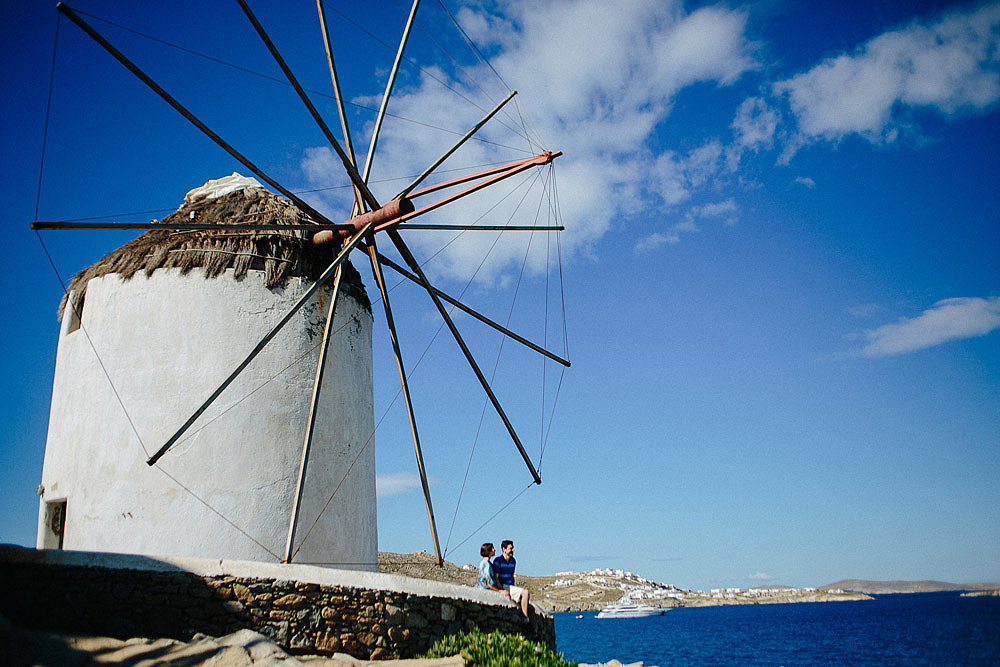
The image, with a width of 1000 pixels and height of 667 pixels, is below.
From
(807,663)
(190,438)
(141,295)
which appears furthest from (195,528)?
(807,663)

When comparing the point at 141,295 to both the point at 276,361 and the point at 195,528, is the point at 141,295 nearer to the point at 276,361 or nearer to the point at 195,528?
the point at 276,361

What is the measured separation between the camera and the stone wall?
18.3 ft

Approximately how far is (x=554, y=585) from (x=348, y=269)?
139m

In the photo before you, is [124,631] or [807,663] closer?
[124,631]

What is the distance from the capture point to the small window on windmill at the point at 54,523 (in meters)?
8.70

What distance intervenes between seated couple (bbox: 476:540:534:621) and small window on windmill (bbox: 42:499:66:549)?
532 centimetres

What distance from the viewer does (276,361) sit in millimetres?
8883

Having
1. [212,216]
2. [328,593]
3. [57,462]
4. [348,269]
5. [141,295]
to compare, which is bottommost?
[328,593]

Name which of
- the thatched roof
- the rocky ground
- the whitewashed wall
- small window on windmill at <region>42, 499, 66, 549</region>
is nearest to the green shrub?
the rocky ground

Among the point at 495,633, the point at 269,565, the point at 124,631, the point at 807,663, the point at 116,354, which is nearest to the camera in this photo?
the point at 124,631

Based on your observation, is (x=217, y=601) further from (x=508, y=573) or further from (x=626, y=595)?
(x=626, y=595)

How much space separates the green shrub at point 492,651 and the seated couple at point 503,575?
90 cm

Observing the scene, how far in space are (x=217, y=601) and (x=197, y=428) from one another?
2.84 m

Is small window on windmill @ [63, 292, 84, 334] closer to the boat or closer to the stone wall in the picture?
the stone wall
